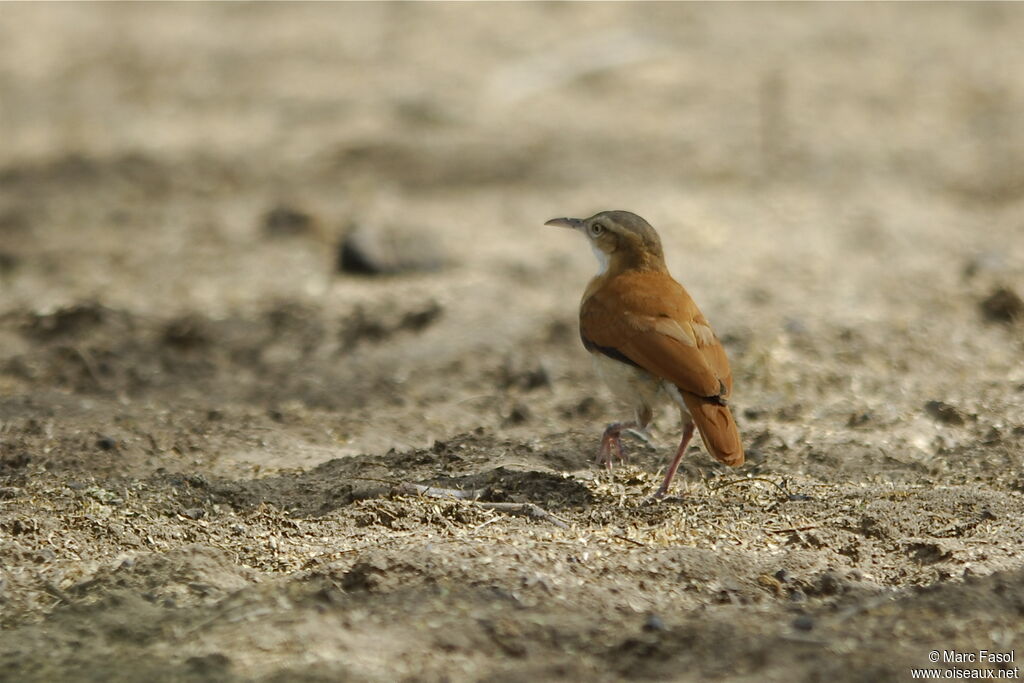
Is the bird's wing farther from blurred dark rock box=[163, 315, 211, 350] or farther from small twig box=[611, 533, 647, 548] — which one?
blurred dark rock box=[163, 315, 211, 350]

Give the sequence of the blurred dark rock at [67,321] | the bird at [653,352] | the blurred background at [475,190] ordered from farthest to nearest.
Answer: the blurred dark rock at [67,321]
the blurred background at [475,190]
the bird at [653,352]

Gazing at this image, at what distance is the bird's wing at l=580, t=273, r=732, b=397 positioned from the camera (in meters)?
5.92

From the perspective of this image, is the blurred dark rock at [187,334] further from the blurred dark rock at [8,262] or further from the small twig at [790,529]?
the small twig at [790,529]

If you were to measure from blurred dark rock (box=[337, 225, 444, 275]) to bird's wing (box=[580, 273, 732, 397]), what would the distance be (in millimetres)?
3475

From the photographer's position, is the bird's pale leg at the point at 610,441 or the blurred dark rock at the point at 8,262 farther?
the blurred dark rock at the point at 8,262

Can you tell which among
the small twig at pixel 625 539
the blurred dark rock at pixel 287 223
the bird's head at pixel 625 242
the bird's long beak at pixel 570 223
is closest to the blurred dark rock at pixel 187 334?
the blurred dark rock at pixel 287 223

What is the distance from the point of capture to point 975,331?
28.7 ft

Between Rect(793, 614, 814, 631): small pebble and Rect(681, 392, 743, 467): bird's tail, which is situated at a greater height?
Rect(681, 392, 743, 467): bird's tail

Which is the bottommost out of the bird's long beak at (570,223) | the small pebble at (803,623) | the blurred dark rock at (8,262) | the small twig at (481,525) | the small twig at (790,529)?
the blurred dark rock at (8,262)

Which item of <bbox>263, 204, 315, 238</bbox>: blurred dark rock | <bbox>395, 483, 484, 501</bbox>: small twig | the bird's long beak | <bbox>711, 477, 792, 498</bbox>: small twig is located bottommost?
<bbox>263, 204, 315, 238</bbox>: blurred dark rock

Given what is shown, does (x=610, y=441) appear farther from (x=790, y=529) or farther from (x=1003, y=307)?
(x=1003, y=307)

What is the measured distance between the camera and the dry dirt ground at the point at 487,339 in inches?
185

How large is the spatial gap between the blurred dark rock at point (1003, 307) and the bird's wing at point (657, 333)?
321 centimetres

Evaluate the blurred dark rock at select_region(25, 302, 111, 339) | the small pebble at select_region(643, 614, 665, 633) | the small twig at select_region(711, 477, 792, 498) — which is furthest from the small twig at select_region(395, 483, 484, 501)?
the blurred dark rock at select_region(25, 302, 111, 339)
